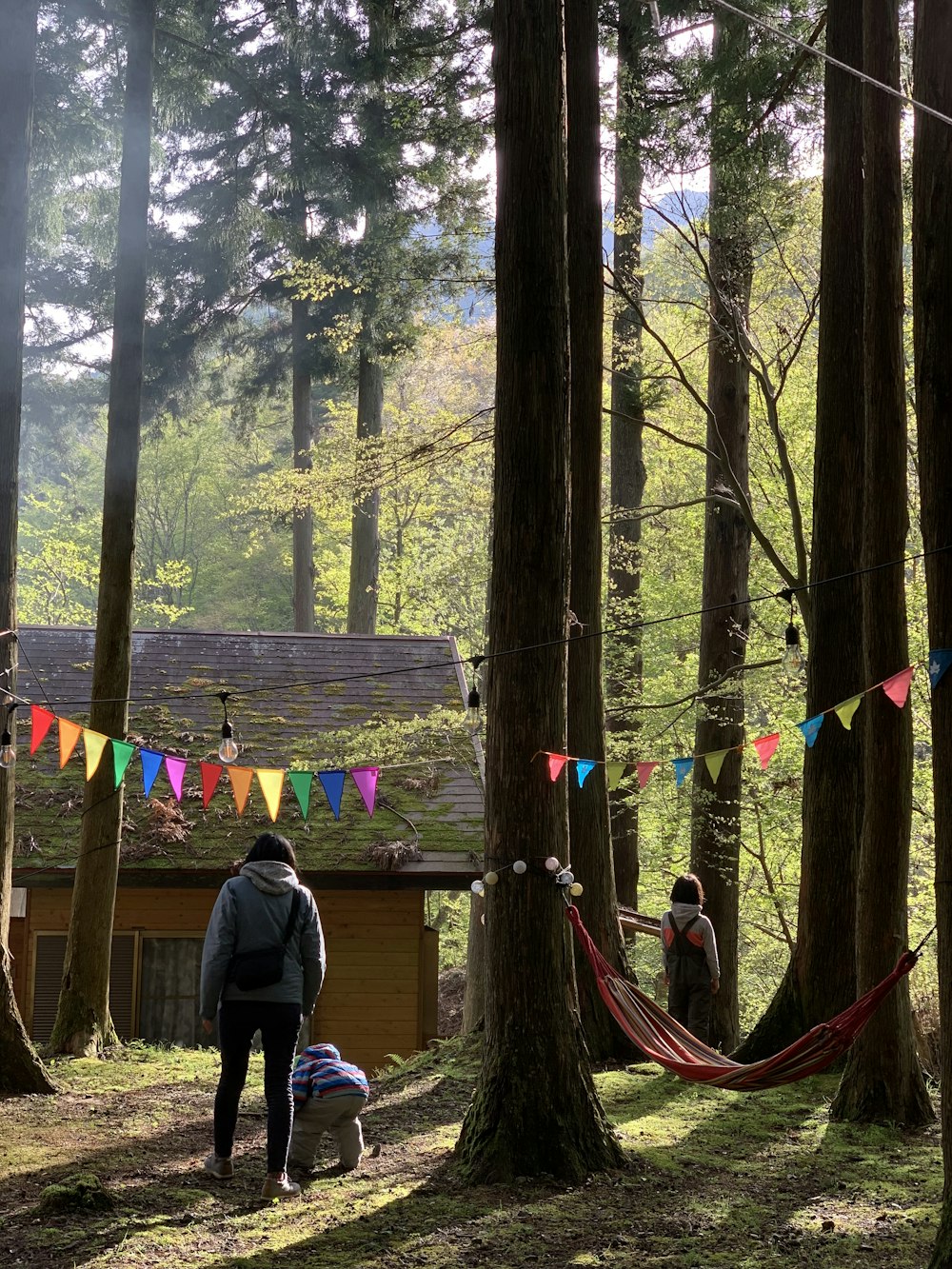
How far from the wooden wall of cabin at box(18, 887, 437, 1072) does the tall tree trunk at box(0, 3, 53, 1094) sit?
14.8 ft

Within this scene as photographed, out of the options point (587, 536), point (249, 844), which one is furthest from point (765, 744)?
point (249, 844)

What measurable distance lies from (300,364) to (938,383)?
16682mm

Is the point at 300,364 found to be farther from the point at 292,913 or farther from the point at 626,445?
the point at 292,913

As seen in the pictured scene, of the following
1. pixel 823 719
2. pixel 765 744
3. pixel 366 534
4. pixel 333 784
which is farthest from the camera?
pixel 366 534

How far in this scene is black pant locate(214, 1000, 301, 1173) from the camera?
4.94 meters

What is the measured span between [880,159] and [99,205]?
381 inches

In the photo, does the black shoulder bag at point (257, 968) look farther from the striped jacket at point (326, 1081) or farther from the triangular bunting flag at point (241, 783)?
the triangular bunting flag at point (241, 783)

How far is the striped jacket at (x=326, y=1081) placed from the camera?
5.31 meters

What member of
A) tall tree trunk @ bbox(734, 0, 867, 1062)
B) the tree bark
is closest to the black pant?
tall tree trunk @ bbox(734, 0, 867, 1062)

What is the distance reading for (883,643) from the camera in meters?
6.65

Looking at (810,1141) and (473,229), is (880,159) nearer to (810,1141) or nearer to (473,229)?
(810,1141)

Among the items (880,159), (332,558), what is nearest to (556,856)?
(880,159)

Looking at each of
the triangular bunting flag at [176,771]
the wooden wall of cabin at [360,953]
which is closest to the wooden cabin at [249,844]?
the wooden wall of cabin at [360,953]

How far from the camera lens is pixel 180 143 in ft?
56.2
